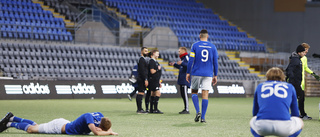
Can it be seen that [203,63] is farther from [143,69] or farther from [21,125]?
[21,125]

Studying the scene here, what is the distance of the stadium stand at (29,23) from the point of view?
973 inches

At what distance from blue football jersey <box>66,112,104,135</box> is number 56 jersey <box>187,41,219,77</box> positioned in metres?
3.61

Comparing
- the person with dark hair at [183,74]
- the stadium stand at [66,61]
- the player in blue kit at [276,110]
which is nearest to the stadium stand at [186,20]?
the stadium stand at [66,61]

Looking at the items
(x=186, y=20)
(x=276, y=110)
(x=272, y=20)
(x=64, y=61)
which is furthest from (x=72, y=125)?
(x=272, y=20)

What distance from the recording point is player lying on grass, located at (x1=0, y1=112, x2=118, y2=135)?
7.65m

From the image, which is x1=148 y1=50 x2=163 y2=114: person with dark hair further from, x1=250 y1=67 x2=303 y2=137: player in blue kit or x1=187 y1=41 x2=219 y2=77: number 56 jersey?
x1=250 y1=67 x2=303 y2=137: player in blue kit

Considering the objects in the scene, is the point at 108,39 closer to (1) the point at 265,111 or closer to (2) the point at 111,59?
(2) the point at 111,59

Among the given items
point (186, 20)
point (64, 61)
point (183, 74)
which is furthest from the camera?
point (186, 20)

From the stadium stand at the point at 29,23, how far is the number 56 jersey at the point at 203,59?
49.1 feet

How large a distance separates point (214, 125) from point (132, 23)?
20627mm

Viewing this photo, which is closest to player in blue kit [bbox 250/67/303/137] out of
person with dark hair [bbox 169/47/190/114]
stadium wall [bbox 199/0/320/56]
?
person with dark hair [bbox 169/47/190/114]

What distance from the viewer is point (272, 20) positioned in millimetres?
36188

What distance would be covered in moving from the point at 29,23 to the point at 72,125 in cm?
1849

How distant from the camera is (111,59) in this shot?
2633cm
